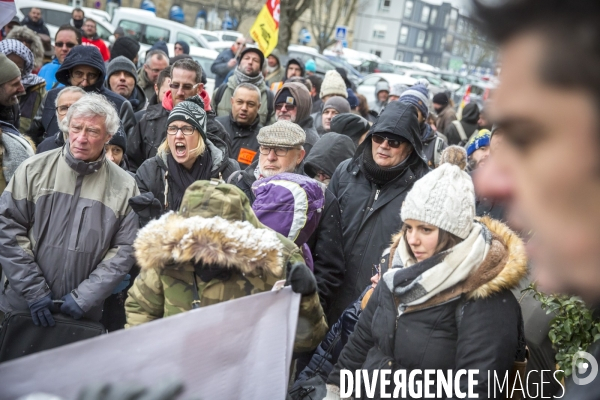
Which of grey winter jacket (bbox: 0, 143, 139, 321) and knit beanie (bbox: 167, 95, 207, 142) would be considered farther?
knit beanie (bbox: 167, 95, 207, 142)

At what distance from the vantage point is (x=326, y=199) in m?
4.62

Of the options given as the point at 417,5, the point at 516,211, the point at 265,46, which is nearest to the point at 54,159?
the point at 516,211

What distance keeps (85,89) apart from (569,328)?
5.09m

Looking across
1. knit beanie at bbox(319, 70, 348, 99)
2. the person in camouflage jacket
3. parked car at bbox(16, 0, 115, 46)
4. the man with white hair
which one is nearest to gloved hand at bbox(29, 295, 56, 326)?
the man with white hair

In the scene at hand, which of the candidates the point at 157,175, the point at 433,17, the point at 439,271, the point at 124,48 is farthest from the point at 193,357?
the point at 433,17

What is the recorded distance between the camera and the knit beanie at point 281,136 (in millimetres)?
5082

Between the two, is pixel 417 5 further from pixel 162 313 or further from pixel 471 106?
pixel 162 313

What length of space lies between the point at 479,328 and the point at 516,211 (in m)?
2.15

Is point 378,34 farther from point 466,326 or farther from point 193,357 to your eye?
point 193,357

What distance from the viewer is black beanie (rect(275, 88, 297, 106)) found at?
7.49 meters

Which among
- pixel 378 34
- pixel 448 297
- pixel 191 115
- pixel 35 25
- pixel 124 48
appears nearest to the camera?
pixel 448 297

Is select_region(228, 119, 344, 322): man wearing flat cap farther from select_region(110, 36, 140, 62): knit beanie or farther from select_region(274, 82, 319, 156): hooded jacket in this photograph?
select_region(110, 36, 140, 62): knit beanie

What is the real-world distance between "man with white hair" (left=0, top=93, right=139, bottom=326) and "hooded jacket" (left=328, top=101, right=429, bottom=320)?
61.8 inches

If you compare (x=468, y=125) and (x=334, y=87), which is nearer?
(x=334, y=87)
